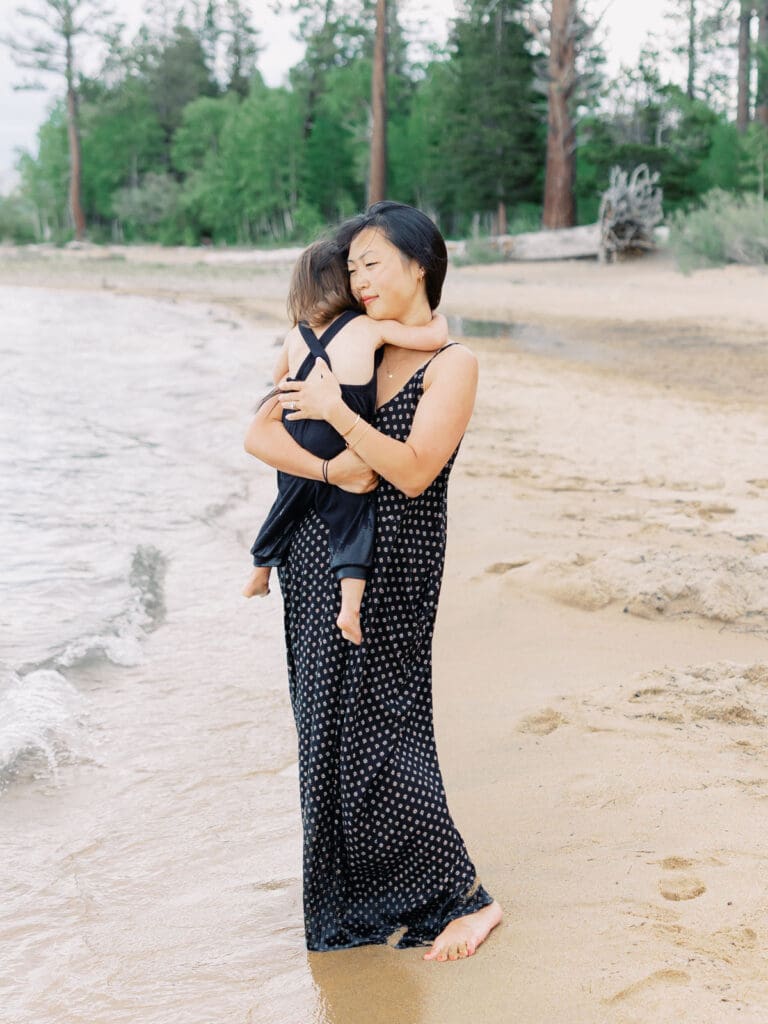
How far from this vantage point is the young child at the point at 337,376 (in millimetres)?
2176

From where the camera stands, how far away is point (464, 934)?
2.28 metres

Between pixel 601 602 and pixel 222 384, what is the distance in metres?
7.51

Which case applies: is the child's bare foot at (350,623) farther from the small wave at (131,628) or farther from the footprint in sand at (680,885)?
the small wave at (131,628)

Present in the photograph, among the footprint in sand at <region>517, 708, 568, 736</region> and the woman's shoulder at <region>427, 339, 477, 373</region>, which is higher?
the woman's shoulder at <region>427, 339, 477, 373</region>

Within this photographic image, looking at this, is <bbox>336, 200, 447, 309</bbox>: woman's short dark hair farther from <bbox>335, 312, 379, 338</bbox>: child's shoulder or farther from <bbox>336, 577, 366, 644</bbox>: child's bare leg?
<bbox>336, 577, 366, 644</bbox>: child's bare leg

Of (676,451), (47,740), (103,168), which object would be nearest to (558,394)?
(676,451)

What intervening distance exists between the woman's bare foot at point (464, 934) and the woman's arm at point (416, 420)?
2.95ft

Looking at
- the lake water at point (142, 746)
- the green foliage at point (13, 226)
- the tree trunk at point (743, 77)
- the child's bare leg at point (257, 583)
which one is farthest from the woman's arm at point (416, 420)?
the green foliage at point (13, 226)

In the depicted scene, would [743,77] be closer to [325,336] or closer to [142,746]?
[142,746]

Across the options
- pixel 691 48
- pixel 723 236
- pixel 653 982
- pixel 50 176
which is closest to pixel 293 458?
pixel 653 982

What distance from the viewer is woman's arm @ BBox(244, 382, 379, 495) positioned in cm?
215

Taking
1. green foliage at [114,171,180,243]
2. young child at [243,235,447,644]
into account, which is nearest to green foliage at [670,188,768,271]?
young child at [243,235,447,644]

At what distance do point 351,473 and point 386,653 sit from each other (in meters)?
0.38

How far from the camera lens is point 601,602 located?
14.4ft
